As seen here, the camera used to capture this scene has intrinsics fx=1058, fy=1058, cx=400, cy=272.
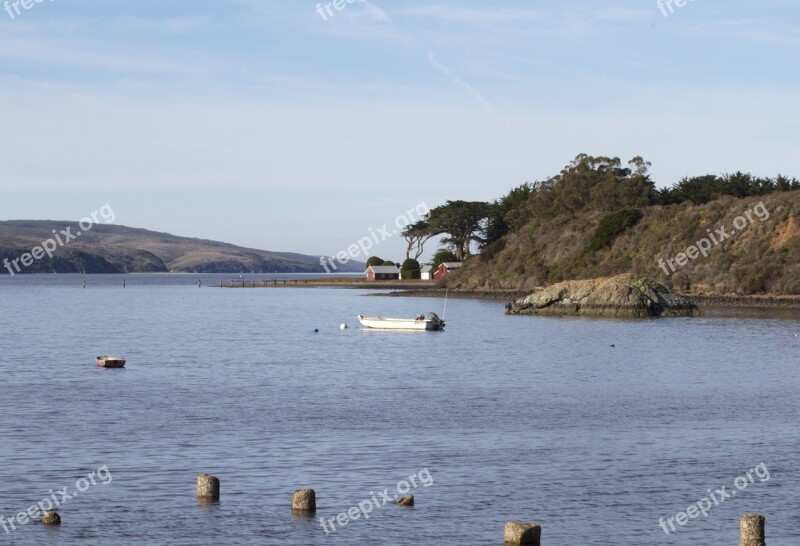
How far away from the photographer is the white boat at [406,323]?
9125 cm

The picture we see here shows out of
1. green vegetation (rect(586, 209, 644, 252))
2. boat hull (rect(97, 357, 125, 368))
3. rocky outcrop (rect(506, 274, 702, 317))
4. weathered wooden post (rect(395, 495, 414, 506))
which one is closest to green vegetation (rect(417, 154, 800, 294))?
green vegetation (rect(586, 209, 644, 252))

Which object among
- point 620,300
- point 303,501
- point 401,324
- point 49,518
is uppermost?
point 620,300

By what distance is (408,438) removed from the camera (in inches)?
1342

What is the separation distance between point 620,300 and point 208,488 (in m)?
84.9

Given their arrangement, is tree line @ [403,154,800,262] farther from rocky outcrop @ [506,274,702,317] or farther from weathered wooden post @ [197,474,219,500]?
weathered wooden post @ [197,474,219,500]

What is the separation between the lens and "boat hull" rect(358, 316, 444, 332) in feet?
299

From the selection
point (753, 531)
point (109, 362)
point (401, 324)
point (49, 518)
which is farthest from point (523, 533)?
point (401, 324)

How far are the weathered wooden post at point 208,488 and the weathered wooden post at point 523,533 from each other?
7460 millimetres

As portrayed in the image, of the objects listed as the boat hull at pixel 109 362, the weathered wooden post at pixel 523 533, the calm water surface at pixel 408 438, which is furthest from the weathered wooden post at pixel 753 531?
the boat hull at pixel 109 362

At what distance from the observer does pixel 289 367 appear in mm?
60156

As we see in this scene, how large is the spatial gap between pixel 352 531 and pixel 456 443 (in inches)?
416

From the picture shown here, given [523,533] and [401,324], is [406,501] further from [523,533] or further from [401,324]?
[401,324]

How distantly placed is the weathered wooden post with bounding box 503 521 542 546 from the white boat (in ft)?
227

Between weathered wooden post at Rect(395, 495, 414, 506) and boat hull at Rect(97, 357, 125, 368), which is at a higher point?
boat hull at Rect(97, 357, 125, 368)
